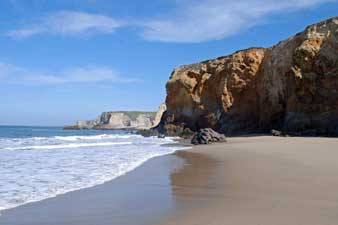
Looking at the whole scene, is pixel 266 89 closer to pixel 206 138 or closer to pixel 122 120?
pixel 206 138

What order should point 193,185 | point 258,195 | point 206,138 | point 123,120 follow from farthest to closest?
point 123,120
point 206,138
point 193,185
point 258,195

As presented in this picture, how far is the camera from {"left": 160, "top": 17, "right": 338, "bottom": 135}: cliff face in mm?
29438

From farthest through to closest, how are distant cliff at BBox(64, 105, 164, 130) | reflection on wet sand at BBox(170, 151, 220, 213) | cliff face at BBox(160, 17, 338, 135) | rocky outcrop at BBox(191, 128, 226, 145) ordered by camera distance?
distant cliff at BBox(64, 105, 164, 130), cliff face at BBox(160, 17, 338, 135), rocky outcrop at BBox(191, 128, 226, 145), reflection on wet sand at BBox(170, 151, 220, 213)

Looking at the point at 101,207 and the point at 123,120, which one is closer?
the point at 101,207

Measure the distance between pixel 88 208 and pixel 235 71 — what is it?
36.2 meters

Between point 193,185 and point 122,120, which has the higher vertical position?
point 122,120

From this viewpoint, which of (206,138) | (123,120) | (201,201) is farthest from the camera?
(123,120)

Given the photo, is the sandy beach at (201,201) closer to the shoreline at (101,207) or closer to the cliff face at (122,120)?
the shoreline at (101,207)

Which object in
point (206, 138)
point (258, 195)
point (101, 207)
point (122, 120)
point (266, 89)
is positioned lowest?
point (101, 207)

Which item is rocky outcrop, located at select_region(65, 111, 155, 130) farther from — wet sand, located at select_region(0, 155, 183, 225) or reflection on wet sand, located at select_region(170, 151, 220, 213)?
wet sand, located at select_region(0, 155, 183, 225)

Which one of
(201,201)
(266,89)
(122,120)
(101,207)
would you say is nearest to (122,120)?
(122,120)

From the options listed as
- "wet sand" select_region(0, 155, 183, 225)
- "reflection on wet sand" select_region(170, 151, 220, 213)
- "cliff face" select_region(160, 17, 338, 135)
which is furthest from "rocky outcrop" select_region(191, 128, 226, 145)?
"wet sand" select_region(0, 155, 183, 225)

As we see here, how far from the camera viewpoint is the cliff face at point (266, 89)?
29438 mm

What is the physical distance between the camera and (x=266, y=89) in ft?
120
